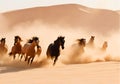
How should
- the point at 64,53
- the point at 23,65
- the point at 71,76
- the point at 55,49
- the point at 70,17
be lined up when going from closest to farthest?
the point at 71,76 → the point at 55,49 → the point at 23,65 → the point at 64,53 → the point at 70,17

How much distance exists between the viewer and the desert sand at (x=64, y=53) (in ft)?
39.6

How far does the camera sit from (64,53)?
63.8 feet

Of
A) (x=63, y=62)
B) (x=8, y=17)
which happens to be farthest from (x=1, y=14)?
(x=63, y=62)

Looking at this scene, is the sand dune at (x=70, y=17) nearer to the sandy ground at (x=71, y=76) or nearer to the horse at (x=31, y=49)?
the horse at (x=31, y=49)

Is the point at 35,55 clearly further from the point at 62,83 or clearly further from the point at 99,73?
the point at 62,83

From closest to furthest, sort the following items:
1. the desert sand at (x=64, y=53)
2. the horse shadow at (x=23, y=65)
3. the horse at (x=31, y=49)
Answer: the desert sand at (x=64, y=53)
the horse shadow at (x=23, y=65)
the horse at (x=31, y=49)

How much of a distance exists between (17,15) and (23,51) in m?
25.7

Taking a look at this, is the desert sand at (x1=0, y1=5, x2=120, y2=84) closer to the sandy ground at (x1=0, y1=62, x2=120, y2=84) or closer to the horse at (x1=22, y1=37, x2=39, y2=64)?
the sandy ground at (x1=0, y1=62, x2=120, y2=84)

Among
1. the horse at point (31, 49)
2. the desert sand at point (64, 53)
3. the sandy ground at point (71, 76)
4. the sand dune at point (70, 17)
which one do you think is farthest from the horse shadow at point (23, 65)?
the sand dune at point (70, 17)

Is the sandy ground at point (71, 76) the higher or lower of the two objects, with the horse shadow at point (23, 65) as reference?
higher

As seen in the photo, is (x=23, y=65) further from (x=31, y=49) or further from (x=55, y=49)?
(x=55, y=49)

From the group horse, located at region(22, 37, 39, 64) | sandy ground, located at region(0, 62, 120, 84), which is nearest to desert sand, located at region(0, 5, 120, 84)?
sandy ground, located at region(0, 62, 120, 84)

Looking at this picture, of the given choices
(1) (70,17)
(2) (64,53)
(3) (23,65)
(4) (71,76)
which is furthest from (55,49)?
(1) (70,17)

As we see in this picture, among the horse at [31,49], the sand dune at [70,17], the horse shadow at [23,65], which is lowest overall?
the sand dune at [70,17]
